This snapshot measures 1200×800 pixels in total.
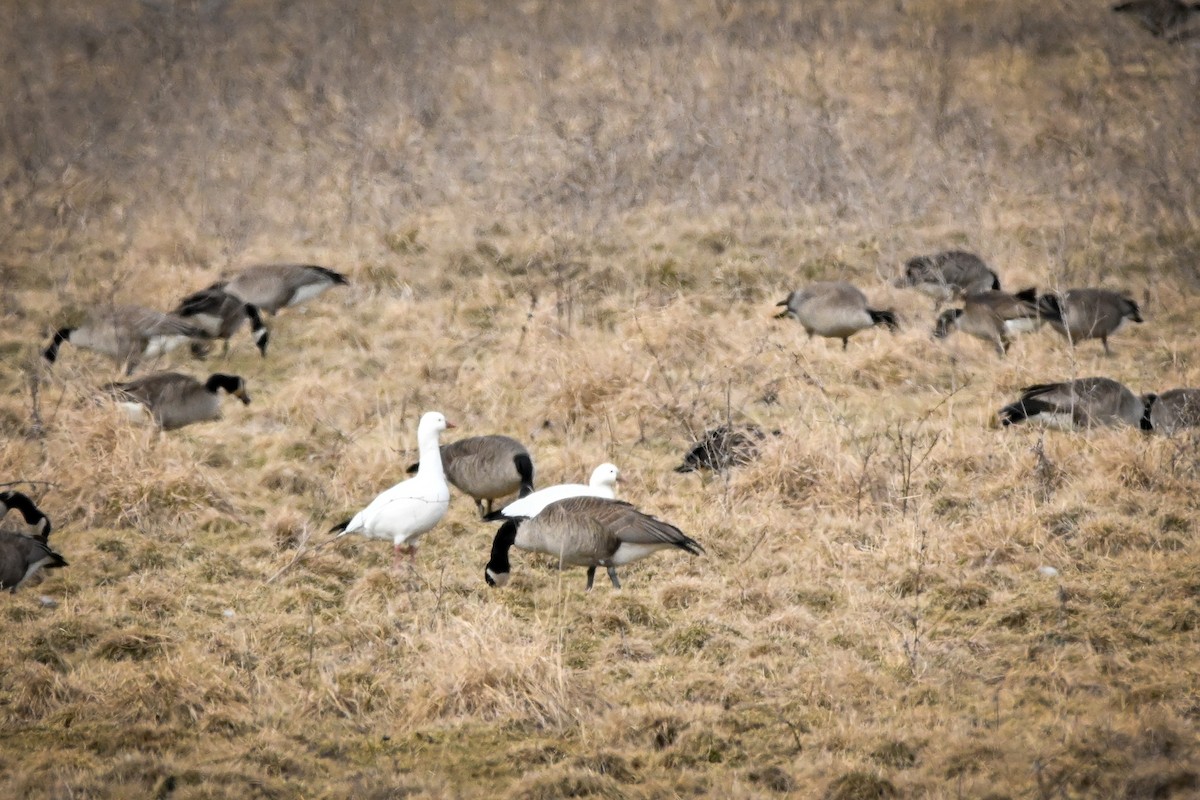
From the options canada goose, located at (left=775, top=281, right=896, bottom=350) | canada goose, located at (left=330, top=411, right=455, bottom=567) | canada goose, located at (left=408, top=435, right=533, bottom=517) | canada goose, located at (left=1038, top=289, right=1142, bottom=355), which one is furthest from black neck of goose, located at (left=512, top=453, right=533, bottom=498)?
canada goose, located at (left=1038, top=289, right=1142, bottom=355)

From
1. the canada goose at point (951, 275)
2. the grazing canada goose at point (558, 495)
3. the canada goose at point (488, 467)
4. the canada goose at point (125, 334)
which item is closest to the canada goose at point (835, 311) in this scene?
the canada goose at point (951, 275)

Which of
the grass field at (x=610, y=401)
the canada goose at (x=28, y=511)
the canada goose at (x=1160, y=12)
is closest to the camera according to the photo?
the grass field at (x=610, y=401)

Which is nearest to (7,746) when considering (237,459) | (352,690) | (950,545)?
(352,690)

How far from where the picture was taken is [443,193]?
13742mm

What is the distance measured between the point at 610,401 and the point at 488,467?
4.91 feet

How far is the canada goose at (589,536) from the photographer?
647cm

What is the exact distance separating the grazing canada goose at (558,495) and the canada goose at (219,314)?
4.30 meters

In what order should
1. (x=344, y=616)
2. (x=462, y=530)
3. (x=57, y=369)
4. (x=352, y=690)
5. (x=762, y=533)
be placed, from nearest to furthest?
(x=352, y=690) → (x=344, y=616) → (x=762, y=533) → (x=462, y=530) → (x=57, y=369)

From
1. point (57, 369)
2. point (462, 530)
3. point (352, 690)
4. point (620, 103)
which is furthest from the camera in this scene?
point (620, 103)

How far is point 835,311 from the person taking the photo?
10.2m

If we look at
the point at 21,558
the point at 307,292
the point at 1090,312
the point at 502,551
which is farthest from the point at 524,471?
the point at 1090,312

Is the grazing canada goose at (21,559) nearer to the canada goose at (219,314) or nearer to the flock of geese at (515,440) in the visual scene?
the flock of geese at (515,440)

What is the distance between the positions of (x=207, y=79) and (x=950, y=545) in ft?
44.3

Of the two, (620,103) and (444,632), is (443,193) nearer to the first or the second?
(620,103)
